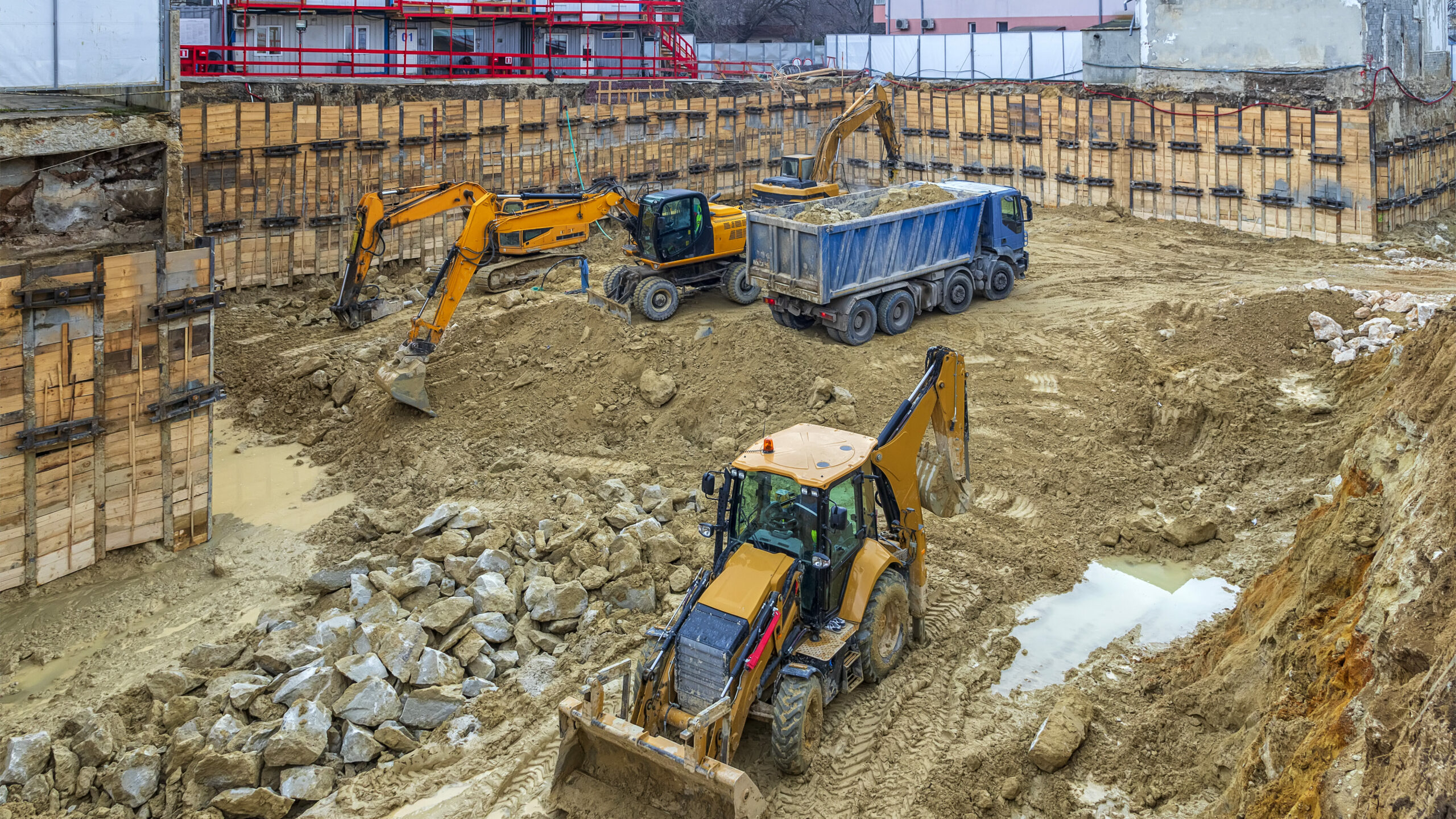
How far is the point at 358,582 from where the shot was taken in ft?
36.2

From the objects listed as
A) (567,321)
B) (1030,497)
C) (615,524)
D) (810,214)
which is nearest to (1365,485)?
(1030,497)

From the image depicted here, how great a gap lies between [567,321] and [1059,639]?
9.39 metres

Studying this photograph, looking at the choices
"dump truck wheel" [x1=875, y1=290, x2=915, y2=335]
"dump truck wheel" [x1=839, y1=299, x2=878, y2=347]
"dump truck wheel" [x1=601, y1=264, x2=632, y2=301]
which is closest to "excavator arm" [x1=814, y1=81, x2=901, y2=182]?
"dump truck wheel" [x1=875, y1=290, x2=915, y2=335]

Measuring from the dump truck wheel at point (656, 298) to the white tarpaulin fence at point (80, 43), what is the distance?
25.0ft

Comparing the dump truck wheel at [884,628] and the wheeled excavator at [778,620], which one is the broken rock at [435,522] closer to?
the wheeled excavator at [778,620]

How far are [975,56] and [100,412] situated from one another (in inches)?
1310

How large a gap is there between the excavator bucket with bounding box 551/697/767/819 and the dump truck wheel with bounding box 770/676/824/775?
38cm

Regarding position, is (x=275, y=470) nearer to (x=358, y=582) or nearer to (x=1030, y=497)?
(x=358, y=582)

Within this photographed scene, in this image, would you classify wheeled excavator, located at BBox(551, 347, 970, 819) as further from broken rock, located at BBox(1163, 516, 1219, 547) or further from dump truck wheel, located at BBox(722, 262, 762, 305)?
dump truck wheel, located at BBox(722, 262, 762, 305)

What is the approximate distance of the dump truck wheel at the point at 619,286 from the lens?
1827 cm

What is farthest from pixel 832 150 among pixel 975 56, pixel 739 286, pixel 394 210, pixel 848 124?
pixel 975 56

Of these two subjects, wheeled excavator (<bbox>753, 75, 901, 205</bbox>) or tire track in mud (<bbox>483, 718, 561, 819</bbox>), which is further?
wheeled excavator (<bbox>753, 75, 901, 205</bbox>)

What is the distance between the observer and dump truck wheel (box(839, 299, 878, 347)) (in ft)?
55.9

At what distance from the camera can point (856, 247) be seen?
1677 cm
